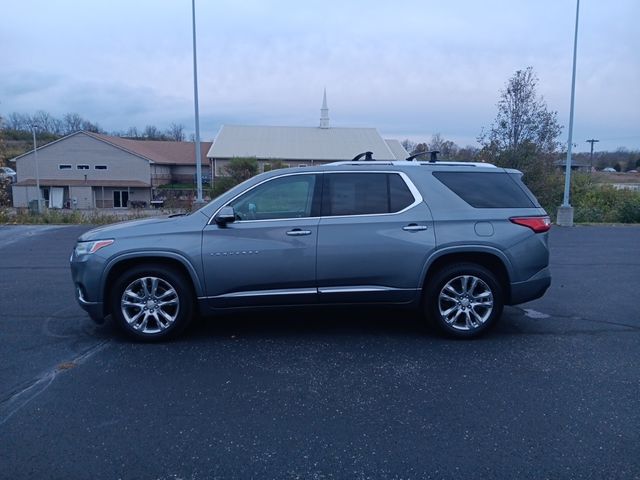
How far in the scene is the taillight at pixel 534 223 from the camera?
5.51m

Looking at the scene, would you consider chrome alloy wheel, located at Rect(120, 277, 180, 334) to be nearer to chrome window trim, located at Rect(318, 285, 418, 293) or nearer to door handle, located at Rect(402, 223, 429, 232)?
chrome window trim, located at Rect(318, 285, 418, 293)

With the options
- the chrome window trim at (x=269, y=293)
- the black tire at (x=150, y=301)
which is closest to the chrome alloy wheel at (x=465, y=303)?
the chrome window trim at (x=269, y=293)

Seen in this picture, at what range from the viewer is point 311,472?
3.10m

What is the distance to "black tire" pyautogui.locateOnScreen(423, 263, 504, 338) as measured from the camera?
17.7 ft

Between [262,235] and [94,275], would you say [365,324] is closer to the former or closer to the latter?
[262,235]

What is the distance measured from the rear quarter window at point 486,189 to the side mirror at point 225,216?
218 cm

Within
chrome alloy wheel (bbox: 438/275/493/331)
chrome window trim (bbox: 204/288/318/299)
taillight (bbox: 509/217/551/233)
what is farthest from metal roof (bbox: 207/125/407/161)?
chrome window trim (bbox: 204/288/318/299)

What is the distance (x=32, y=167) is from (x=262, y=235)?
201ft

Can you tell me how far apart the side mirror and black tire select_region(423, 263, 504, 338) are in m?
2.13

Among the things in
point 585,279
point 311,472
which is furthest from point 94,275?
point 585,279

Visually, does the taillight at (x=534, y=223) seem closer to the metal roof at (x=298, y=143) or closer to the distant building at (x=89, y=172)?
the metal roof at (x=298, y=143)

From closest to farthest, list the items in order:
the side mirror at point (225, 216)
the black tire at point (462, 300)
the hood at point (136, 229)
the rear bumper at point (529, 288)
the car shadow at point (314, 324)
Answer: the side mirror at point (225, 216) → the hood at point (136, 229) → the black tire at point (462, 300) → the rear bumper at point (529, 288) → the car shadow at point (314, 324)

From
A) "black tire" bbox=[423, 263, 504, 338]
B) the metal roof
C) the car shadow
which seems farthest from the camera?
the metal roof

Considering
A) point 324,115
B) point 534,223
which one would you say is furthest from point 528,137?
point 324,115
